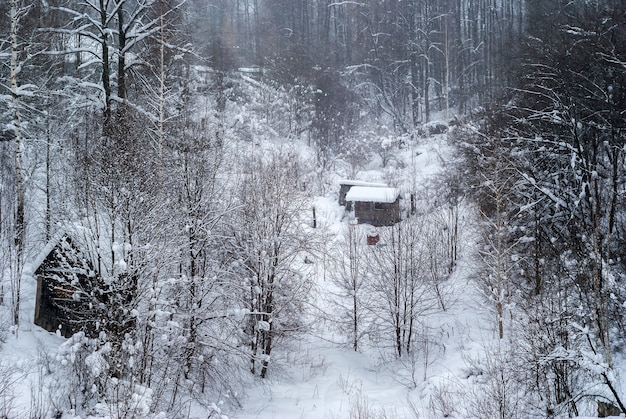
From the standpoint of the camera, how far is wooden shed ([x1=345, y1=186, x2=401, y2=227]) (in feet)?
96.2

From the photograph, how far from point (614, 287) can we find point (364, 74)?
3565 centimetres

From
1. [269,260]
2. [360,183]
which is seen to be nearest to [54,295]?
[269,260]

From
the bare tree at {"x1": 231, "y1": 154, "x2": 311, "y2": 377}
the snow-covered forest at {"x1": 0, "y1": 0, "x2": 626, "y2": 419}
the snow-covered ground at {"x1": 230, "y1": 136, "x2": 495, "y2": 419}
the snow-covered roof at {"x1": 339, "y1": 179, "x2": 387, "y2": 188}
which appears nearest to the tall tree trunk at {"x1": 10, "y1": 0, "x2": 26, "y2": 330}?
the snow-covered forest at {"x1": 0, "y1": 0, "x2": 626, "y2": 419}

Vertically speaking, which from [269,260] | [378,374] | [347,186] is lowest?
[378,374]

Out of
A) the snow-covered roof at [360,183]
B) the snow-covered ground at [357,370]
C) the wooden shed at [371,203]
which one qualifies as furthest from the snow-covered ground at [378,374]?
the snow-covered roof at [360,183]

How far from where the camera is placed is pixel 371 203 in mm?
30297

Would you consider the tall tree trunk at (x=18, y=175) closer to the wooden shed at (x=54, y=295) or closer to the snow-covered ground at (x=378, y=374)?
the wooden shed at (x=54, y=295)

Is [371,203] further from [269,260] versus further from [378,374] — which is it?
[269,260]

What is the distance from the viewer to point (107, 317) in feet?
36.2

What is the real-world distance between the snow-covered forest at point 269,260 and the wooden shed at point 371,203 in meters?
2.85

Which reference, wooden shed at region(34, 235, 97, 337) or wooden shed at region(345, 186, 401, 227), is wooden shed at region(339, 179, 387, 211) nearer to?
wooden shed at region(345, 186, 401, 227)

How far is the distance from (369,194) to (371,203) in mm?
676

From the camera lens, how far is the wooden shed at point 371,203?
29.3 m

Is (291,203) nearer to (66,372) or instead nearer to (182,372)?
(182,372)
